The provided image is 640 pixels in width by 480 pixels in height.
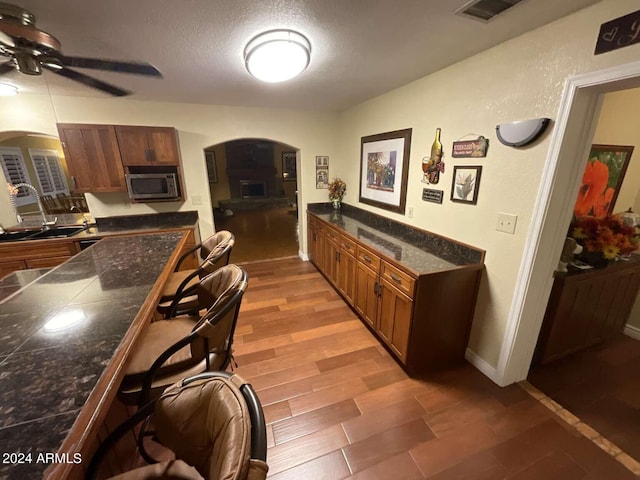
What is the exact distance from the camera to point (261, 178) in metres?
9.16

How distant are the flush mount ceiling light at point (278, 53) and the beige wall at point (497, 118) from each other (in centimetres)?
123

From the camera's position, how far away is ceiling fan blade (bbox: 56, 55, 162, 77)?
1849 millimetres

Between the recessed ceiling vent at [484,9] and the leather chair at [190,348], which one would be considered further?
the recessed ceiling vent at [484,9]

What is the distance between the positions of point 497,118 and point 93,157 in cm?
402

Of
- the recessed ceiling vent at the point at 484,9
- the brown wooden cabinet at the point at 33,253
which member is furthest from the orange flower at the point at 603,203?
the brown wooden cabinet at the point at 33,253

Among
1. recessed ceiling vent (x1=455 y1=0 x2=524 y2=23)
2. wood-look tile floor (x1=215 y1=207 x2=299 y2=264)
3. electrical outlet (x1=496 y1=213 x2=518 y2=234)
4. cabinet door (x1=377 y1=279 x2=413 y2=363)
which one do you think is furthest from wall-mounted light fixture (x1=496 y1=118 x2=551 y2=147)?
wood-look tile floor (x1=215 y1=207 x2=299 y2=264)

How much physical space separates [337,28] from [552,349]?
283 centimetres

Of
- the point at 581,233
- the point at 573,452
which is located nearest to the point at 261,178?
the point at 581,233

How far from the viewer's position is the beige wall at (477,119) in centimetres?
→ 144

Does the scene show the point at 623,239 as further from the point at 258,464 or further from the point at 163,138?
the point at 163,138

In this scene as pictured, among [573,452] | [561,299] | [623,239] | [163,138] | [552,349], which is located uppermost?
[163,138]

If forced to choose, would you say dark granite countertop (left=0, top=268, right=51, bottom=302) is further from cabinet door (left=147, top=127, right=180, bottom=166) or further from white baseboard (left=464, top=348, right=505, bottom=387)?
white baseboard (left=464, top=348, right=505, bottom=387)

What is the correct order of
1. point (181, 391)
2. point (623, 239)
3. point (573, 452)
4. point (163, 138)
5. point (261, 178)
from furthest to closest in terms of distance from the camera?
point (261, 178) → point (163, 138) → point (623, 239) → point (573, 452) → point (181, 391)

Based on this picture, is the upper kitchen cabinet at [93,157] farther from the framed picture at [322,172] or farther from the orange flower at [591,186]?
the orange flower at [591,186]
